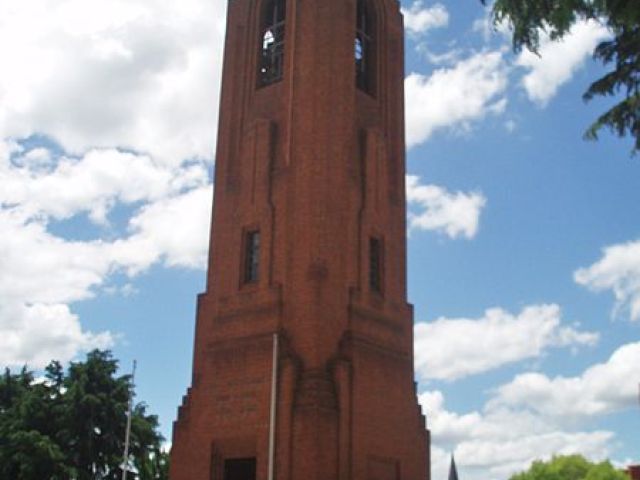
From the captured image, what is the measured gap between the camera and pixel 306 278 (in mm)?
26078

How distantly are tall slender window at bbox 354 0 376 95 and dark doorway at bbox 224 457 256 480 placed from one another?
1387 cm

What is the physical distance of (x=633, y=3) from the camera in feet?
35.4

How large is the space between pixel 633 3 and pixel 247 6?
23538 millimetres

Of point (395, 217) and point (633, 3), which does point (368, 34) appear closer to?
point (395, 217)

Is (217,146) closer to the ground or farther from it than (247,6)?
closer to the ground

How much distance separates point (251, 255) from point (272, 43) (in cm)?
855

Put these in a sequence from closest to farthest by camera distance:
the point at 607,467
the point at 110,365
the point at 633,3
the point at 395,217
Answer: the point at 633,3 < the point at 395,217 < the point at 110,365 < the point at 607,467

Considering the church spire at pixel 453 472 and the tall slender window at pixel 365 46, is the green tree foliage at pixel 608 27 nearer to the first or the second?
the tall slender window at pixel 365 46

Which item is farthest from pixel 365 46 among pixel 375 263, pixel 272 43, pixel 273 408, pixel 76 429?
pixel 76 429

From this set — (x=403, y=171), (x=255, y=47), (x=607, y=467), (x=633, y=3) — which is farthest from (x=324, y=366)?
(x=607, y=467)

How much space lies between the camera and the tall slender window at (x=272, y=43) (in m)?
31.1

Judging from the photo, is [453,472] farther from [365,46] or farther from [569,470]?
[365,46]

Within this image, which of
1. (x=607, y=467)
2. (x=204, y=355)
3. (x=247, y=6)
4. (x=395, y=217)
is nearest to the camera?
(x=204, y=355)

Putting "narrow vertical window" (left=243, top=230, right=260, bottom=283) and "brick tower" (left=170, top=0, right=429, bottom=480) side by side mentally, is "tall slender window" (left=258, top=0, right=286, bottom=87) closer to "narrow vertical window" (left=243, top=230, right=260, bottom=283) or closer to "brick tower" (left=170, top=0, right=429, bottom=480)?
"brick tower" (left=170, top=0, right=429, bottom=480)
